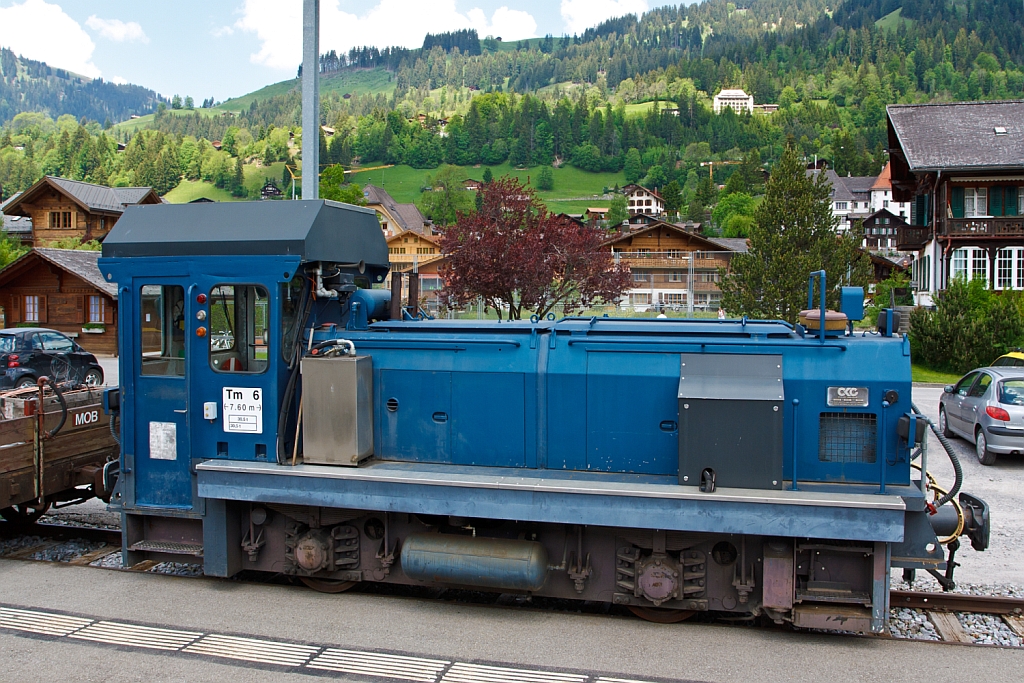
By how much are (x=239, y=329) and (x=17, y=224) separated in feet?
184

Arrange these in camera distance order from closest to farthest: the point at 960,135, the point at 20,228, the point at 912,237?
the point at 960,135
the point at 912,237
the point at 20,228

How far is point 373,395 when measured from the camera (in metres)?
6.70

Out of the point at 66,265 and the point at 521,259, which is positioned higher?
the point at 66,265

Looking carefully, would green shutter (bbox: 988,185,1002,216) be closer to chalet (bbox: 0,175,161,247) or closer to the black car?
the black car

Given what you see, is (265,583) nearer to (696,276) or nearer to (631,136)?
(696,276)

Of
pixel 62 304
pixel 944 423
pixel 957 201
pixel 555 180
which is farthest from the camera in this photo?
pixel 555 180

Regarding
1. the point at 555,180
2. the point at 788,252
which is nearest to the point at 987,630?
the point at 788,252

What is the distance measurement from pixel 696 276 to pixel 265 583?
97.9ft

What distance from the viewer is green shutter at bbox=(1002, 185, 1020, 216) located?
33.5 metres

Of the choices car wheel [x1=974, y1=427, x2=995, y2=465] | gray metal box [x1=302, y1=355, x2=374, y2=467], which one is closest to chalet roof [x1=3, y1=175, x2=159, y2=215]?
gray metal box [x1=302, y1=355, x2=374, y2=467]

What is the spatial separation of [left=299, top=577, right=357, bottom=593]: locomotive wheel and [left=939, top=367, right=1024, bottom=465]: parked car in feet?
36.8

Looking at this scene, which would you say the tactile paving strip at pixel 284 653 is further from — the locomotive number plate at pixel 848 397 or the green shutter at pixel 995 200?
the green shutter at pixel 995 200

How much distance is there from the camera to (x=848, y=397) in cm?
584

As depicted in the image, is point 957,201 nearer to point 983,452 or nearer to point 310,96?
point 983,452
